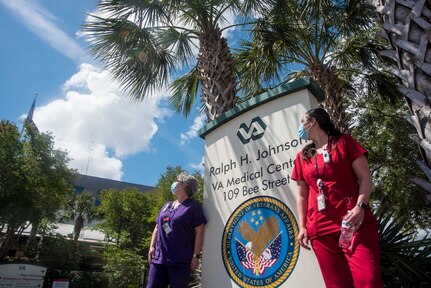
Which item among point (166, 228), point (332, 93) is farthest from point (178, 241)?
point (332, 93)

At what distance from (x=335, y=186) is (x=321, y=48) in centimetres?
654

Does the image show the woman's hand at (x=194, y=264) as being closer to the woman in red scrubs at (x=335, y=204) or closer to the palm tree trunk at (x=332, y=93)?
the woman in red scrubs at (x=335, y=204)

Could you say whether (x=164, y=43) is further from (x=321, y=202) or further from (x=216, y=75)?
(x=321, y=202)

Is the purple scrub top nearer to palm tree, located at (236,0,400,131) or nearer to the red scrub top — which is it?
the red scrub top

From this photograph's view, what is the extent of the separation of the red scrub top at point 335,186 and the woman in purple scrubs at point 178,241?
1.32m

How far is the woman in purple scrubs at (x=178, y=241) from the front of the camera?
118 inches

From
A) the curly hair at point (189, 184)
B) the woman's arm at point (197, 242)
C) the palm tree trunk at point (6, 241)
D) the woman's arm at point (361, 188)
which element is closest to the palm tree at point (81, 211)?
the palm tree trunk at point (6, 241)

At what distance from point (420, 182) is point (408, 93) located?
2.30 ft

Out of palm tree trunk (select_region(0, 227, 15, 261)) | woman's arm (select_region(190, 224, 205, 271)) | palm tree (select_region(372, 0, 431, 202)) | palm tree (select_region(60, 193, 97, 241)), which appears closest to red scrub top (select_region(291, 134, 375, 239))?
palm tree (select_region(372, 0, 431, 202))

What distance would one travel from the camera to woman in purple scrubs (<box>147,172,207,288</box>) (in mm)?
2990

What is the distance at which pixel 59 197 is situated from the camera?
15.5 meters

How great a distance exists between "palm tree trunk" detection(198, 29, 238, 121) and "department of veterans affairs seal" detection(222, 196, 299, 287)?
7.44 feet

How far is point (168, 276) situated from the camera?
3.10 meters

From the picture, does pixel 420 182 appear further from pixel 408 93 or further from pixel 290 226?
pixel 290 226
